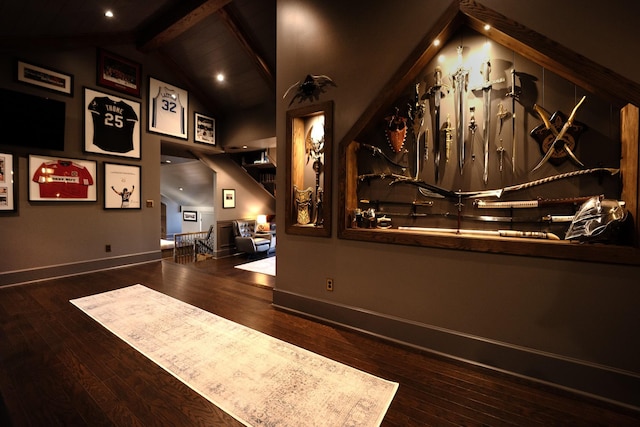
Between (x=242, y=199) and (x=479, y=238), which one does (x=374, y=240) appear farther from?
(x=242, y=199)

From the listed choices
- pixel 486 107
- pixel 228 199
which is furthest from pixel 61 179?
pixel 486 107

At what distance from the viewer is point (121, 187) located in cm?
484

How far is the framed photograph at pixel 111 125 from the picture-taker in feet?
14.5

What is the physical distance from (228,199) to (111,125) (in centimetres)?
322

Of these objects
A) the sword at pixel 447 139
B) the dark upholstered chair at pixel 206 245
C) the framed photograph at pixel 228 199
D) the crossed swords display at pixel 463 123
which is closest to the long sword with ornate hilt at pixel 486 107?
the crossed swords display at pixel 463 123

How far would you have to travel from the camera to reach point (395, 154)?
259cm

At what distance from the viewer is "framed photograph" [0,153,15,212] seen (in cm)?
362

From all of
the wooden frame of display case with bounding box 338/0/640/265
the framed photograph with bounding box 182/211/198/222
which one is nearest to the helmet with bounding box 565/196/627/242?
the wooden frame of display case with bounding box 338/0/640/265

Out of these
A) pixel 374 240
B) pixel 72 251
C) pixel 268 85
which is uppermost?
pixel 268 85

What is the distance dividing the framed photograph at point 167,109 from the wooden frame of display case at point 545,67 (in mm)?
4653

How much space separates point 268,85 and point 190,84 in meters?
1.91

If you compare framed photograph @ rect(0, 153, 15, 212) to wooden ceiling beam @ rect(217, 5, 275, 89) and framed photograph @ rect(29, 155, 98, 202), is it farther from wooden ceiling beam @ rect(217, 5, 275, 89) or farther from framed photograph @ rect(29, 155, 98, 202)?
wooden ceiling beam @ rect(217, 5, 275, 89)

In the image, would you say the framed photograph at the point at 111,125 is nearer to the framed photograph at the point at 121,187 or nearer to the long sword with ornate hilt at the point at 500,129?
the framed photograph at the point at 121,187

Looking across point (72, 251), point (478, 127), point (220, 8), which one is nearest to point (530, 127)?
point (478, 127)
